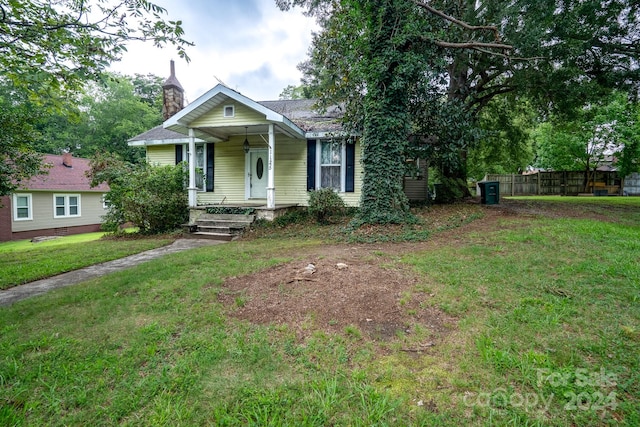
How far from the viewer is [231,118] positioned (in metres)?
9.17

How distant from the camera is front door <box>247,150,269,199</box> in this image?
11078 millimetres

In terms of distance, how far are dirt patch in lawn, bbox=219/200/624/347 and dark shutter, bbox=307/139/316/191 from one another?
5844 millimetres

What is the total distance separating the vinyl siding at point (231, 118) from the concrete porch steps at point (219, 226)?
9.53 ft

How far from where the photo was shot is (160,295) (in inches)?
143

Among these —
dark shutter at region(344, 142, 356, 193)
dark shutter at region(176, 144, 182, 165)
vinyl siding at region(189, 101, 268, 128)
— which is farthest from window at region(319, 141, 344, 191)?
dark shutter at region(176, 144, 182, 165)

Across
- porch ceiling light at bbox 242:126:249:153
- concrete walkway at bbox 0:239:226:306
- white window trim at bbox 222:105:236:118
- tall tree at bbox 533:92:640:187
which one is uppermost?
tall tree at bbox 533:92:640:187

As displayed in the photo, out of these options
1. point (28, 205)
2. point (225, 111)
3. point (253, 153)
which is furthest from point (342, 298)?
point (28, 205)

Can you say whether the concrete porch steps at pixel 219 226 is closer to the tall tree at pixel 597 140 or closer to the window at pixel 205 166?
the window at pixel 205 166

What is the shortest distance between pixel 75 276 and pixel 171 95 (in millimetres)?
10259

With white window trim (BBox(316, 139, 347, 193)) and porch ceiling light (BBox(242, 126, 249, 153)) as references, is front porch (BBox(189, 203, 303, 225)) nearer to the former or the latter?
white window trim (BBox(316, 139, 347, 193))

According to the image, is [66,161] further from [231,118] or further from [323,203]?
[323,203]

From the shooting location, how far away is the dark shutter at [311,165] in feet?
34.8

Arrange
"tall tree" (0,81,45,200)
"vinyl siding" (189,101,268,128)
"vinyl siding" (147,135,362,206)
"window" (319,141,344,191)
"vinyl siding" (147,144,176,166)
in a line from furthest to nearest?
"vinyl siding" (147,144,176,166), "vinyl siding" (147,135,362,206), "window" (319,141,344,191), "vinyl siding" (189,101,268,128), "tall tree" (0,81,45,200)

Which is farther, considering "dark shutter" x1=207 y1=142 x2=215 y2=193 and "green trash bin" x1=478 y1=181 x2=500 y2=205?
"dark shutter" x1=207 y1=142 x2=215 y2=193
